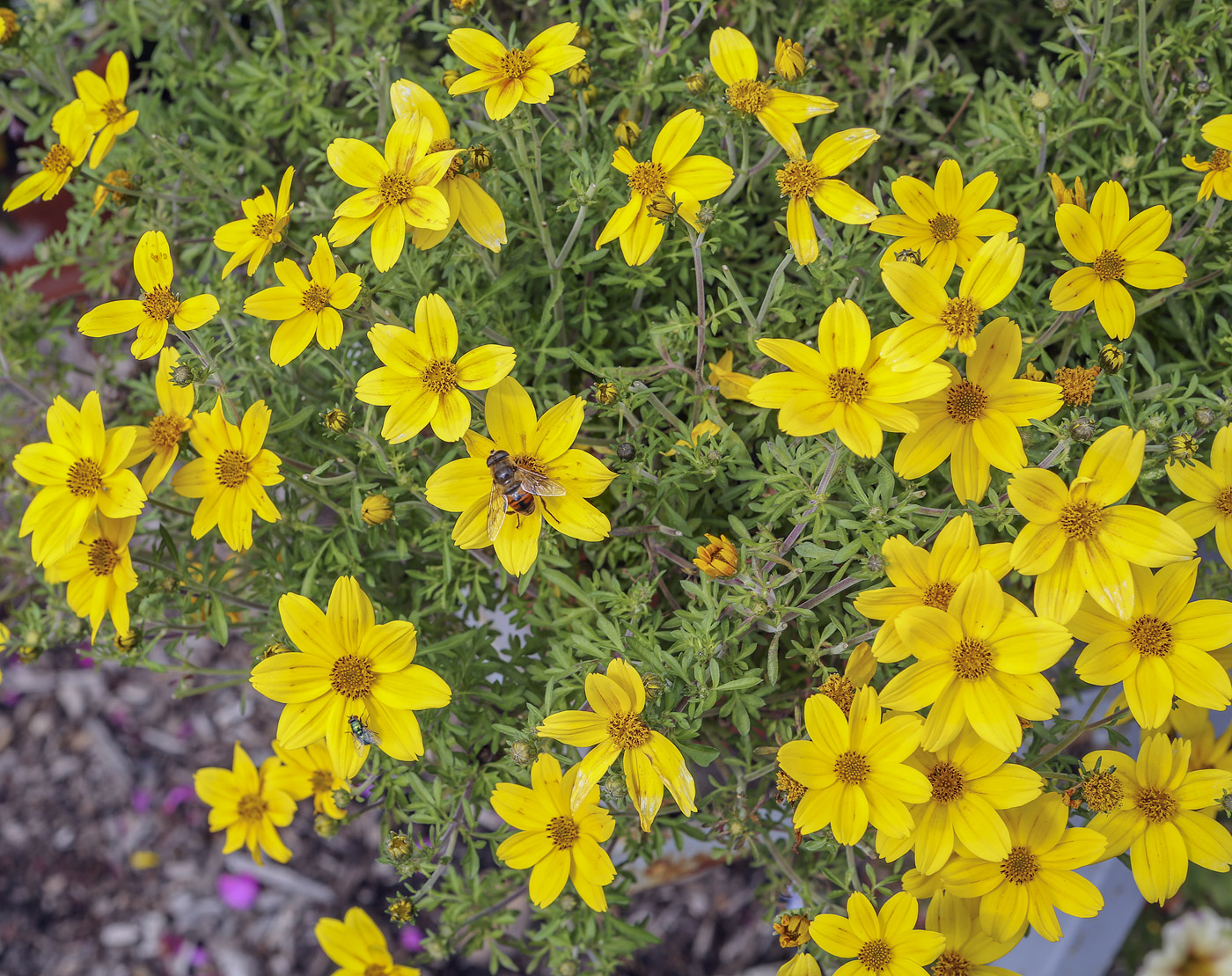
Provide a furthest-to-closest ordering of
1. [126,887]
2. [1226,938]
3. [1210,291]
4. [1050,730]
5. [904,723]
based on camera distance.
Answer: [126,887]
[1226,938]
[1210,291]
[1050,730]
[904,723]

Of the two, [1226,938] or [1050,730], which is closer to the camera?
[1050,730]

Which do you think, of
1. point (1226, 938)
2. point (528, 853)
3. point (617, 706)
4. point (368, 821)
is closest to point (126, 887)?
point (368, 821)

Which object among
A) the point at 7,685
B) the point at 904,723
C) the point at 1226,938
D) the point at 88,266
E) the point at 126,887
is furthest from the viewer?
the point at 7,685

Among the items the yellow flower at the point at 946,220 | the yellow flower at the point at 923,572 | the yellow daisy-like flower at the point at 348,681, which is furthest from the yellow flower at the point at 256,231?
the yellow flower at the point at 923,572

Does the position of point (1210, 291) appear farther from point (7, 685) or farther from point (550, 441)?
point (7, 685)

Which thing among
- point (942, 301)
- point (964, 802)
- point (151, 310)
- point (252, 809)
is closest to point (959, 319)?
point (942, 301)

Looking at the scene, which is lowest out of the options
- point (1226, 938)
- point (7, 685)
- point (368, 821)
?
point (1226, 938)
